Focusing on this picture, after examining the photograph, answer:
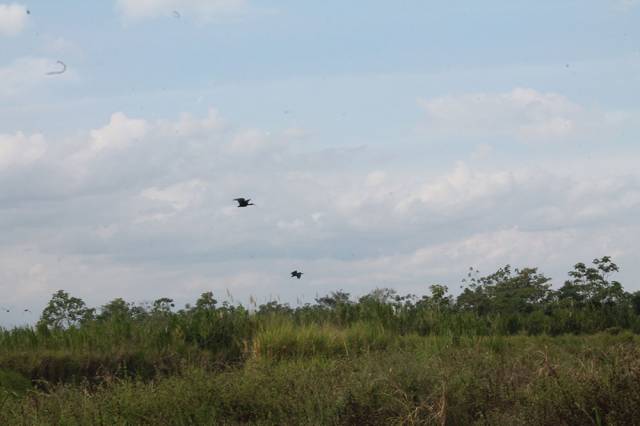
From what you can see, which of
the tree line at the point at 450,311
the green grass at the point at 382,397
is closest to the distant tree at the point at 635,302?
the tree line at the point at 450,311

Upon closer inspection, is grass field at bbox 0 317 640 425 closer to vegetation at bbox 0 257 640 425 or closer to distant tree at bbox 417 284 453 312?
vegetation at bbox 0 257 640 425

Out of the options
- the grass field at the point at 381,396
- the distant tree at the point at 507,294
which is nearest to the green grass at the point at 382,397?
the grass field at the point at 381,396

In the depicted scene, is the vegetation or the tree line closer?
the vegetation

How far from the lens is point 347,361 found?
32.9 ft

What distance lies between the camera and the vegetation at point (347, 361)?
7.40 m

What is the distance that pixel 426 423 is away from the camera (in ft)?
23.1

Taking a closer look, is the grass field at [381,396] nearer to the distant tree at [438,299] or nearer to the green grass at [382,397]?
Result: the green grass at [382,397]

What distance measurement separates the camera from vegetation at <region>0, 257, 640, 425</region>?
7.40m

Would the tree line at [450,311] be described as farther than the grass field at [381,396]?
Yes

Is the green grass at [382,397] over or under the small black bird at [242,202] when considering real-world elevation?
under

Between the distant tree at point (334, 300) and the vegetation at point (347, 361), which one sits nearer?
the vegetation at point (347, 361)

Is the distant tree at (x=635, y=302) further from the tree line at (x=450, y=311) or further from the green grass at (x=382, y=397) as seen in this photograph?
the green grass at (x=382, y=397)

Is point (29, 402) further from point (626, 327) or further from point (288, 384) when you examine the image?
point (626, 327)

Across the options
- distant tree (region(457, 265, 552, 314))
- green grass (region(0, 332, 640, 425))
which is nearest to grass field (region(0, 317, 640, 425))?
green grass (region(0, 332, 640, 425))
